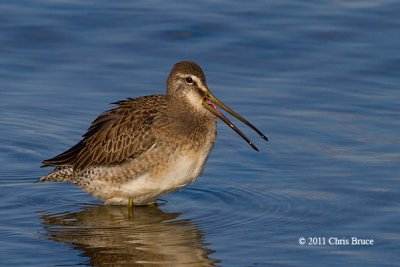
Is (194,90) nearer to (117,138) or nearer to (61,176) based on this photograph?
(117,138)

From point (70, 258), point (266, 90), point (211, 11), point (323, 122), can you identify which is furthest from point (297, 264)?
point (211, 11)

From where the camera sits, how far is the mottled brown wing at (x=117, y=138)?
914 cm

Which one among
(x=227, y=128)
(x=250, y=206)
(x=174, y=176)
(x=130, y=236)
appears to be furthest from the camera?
(x=227, y=128)

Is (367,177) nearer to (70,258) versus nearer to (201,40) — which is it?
(70,258)

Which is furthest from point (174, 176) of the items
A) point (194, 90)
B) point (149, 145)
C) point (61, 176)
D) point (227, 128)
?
point (227, 128)

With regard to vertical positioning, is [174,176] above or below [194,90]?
below

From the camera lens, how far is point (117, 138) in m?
9.27

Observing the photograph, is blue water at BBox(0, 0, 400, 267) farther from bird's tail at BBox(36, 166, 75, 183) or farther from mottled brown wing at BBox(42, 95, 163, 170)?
mottled brown wing at BBox(42, 95, 163, 170)

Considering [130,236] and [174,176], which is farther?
[174,176]

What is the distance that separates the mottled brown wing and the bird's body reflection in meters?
0.43

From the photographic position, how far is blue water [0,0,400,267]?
824 centimetres

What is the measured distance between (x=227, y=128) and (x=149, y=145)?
2012mm

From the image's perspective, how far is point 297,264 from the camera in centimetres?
775

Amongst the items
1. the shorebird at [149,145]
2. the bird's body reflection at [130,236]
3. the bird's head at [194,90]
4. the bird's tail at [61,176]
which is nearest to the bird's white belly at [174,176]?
the shorebird at [149,145]
